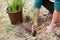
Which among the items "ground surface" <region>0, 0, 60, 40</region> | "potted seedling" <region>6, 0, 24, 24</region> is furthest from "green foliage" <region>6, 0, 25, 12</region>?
"ground surface" <region>0, 0, 60, 40</region>

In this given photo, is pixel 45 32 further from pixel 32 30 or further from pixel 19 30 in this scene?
pixel 19 30

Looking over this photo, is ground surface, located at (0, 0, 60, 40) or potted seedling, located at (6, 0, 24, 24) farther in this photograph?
potted seedling, located at (6, 0, 24, 24)

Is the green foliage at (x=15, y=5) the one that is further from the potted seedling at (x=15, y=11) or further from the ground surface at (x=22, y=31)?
the ground surface at (x=22, y=31)

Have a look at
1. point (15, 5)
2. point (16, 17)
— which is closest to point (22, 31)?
point (16, 17)

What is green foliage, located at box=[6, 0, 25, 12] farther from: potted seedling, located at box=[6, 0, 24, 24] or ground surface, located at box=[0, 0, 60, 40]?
ground surface, located at box=[0, 0, 60, 40]

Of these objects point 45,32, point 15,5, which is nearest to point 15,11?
point 15,5

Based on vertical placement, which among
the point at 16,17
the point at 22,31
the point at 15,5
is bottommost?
the point at 22,31

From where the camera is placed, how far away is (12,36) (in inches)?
106

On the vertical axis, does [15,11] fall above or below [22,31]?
above

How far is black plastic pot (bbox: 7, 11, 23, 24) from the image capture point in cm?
292

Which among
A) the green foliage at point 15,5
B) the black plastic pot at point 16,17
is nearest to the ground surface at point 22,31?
the black plastic pot at point 16,17

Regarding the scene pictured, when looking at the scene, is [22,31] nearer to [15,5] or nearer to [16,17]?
[16,17]

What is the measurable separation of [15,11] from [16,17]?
0.09m

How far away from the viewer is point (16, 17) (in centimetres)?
294
